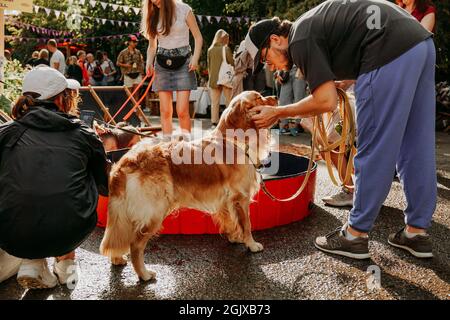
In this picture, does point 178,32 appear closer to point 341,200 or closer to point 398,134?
point 341,200

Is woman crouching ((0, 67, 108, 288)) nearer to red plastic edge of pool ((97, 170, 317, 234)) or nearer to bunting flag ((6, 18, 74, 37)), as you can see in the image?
red plastic edge of pool ((97, 170, 317, 234))

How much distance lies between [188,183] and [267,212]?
99cm

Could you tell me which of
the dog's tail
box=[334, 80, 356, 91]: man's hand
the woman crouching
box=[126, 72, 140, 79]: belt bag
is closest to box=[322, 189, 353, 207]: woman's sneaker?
box=[334, 80, 356, 91]: man's hand

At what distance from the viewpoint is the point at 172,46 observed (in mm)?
5418

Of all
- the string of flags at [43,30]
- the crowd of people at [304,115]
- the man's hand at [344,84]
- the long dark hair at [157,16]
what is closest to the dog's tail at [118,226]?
the crowd of people at [304,115]

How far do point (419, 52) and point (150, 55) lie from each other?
12.7 feet

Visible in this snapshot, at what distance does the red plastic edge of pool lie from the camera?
144 inches

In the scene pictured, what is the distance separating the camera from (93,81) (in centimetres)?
1661

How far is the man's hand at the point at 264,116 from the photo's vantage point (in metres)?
3.12

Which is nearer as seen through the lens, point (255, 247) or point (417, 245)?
point (417, 245)

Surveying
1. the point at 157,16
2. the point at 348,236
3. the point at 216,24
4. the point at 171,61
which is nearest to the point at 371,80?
the point at 348,236

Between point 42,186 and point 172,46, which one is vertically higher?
point 172,46

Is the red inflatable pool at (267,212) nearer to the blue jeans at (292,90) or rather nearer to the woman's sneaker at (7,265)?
the woman's sneaker at (7,265)
